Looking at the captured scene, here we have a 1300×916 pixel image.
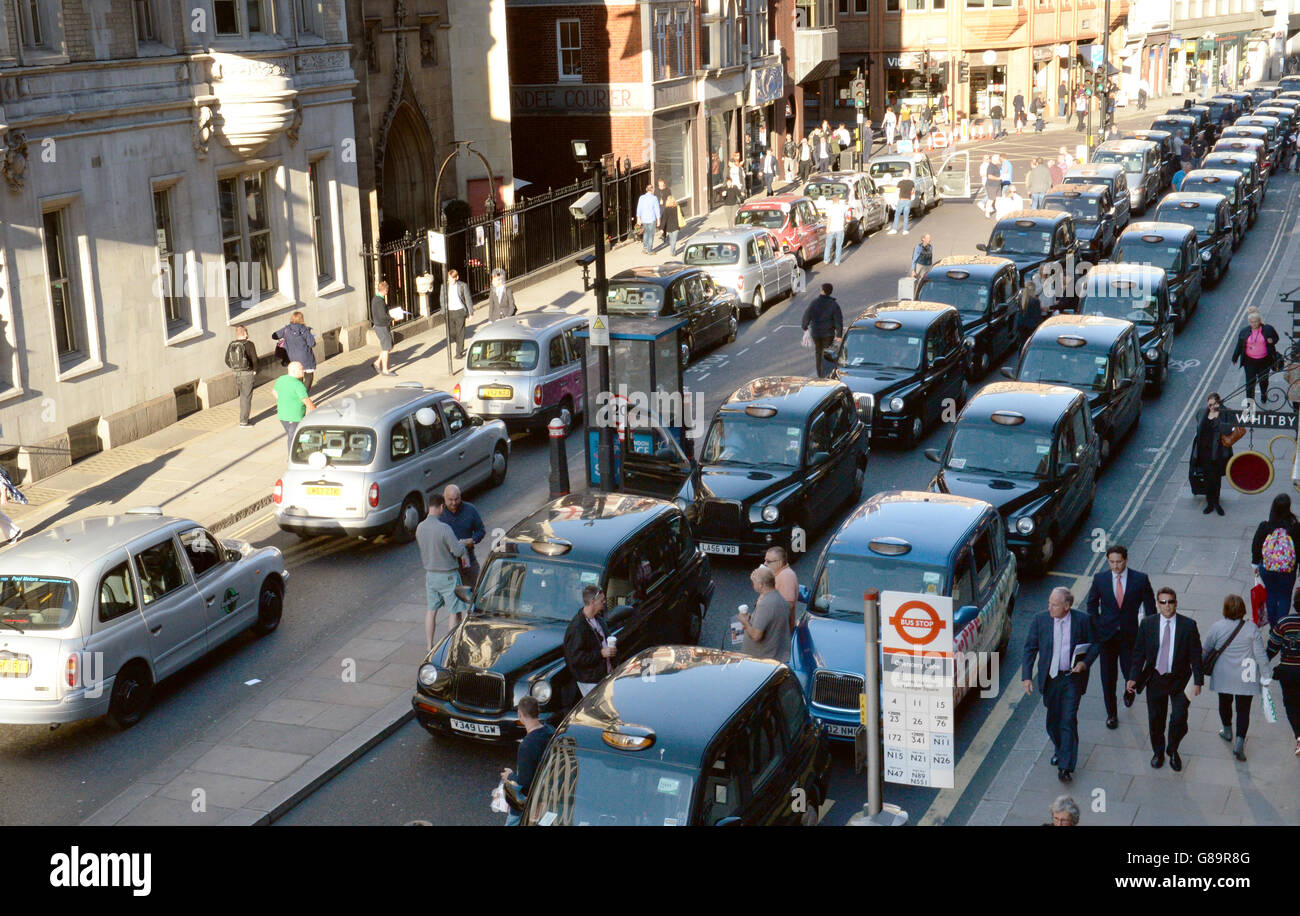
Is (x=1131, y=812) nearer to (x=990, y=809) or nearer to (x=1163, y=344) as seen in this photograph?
(x=990, y=809)

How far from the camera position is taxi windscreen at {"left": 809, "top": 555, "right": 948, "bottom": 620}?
13.4 meters

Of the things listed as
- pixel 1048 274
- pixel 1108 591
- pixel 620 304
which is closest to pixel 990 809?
pixel 1108 591

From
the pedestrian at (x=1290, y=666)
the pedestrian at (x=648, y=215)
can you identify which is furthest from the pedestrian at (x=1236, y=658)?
the pedestrian at (x=648, y=215)

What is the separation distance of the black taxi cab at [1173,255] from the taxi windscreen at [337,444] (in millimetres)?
16804

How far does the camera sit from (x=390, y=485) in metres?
18.2

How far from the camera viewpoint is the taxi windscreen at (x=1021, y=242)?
99.9ft

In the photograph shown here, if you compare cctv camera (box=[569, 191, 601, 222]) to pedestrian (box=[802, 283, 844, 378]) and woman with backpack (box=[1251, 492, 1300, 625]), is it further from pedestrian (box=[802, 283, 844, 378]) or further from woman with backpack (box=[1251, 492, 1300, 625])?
woman with backpack (box=[1251, 492, 1300, 625])

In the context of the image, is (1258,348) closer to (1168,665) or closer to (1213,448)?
(1213,448)

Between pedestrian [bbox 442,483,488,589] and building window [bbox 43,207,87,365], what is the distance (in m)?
9.60

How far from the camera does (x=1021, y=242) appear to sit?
3070cm

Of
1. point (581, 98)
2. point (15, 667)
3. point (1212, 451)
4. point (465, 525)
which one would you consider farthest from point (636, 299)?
point (581, 98)

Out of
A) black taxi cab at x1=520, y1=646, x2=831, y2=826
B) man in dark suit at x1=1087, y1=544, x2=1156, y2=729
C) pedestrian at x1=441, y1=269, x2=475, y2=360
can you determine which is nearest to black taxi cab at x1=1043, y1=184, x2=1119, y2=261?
pedestrian at x1=441, y1=269, x2=475, y2=360

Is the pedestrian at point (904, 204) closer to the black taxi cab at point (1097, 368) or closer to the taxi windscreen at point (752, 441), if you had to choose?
the black taxi cab at point (1097, 368)

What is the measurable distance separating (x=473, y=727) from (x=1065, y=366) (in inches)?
461
